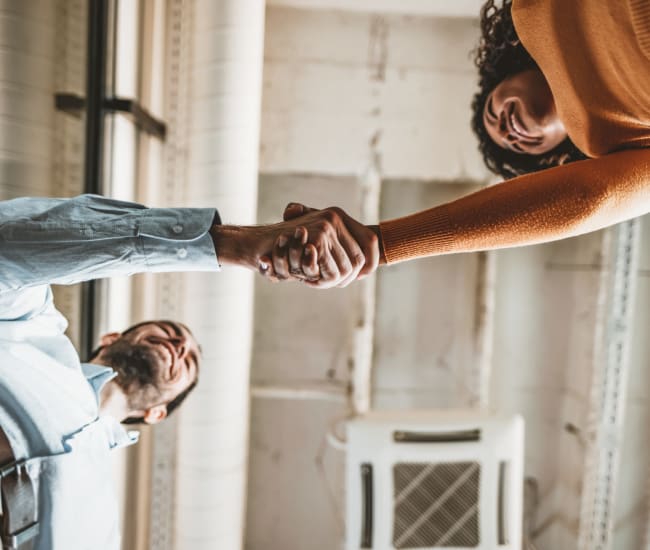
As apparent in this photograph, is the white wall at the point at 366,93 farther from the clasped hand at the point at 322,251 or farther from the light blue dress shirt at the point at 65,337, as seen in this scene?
the clasped hand at the point at 322,251

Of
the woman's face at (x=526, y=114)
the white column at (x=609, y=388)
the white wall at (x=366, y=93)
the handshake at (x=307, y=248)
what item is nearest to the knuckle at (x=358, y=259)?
the handshake at (x=307, y=248)

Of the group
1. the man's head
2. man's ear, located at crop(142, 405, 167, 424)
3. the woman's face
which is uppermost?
the woman's face

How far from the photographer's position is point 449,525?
1.73 meters

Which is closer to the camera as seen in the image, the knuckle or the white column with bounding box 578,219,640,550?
the knuckle

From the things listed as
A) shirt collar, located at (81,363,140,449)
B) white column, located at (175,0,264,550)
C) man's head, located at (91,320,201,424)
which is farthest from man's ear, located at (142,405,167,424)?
white column, located at (175,0,264,550)

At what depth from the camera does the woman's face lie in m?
0.95

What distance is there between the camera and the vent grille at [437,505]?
1705 millimetres

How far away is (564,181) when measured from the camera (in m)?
0.67

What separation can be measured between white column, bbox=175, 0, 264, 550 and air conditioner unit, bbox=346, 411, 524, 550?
18.3 inches

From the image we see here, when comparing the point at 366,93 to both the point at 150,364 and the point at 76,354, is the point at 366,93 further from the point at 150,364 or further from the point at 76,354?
the point at 76,354

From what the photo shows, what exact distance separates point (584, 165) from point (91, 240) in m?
0.65

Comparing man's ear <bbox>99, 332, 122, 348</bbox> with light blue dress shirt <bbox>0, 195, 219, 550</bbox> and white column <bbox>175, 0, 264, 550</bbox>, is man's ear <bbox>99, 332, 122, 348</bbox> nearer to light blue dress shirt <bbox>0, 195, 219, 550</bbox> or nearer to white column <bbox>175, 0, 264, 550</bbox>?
light blue dress shirt <bbox>0, 195, 219, 550</bbox>

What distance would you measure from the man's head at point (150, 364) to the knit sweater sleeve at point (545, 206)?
2.92 ft

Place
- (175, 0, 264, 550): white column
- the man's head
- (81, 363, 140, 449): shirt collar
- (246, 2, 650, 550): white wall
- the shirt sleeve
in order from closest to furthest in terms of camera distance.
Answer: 1. the shirt sleeve
2. (81, 363, 140, 449): shirt collar
3. the man's head
4. (175, 0, 264, 550): white column
5. (246, 2, 650, 550): white wall
